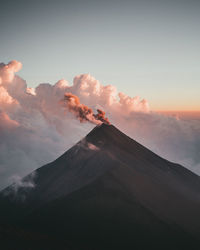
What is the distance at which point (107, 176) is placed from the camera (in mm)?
67625

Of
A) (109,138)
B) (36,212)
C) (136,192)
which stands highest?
(109,138)

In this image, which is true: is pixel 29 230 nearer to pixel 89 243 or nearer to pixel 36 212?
pixel 36 212

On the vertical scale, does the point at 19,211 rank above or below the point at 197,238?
below

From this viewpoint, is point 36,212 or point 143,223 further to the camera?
point 36,212

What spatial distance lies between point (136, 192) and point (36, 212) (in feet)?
91.4

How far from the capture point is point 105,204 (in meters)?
57.6

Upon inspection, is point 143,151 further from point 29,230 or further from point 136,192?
point 29,230

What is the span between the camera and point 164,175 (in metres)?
84.4

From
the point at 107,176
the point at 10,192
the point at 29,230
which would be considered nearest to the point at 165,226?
the point at 107,176

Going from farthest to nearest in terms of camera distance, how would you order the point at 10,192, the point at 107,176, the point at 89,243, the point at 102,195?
the point at 10,192 → the point at 107,176 → the point at 102,195 → the point at 89,243

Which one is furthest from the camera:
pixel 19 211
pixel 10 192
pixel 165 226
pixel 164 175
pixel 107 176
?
pixel 10 192

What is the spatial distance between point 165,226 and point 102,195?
1713cm

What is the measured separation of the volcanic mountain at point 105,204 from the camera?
1954 inches

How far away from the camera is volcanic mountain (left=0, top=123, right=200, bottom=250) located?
49625mm
